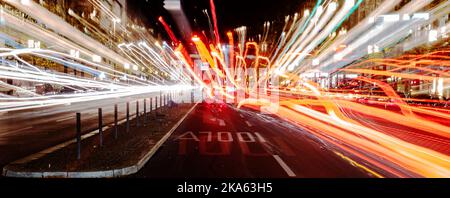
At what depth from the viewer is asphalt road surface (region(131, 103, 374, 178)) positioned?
24.7 feet

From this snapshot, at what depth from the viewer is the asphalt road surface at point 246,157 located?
754cm

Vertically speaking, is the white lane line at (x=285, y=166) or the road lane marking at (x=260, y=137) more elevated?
the road lane marking at (x=260, y=137)

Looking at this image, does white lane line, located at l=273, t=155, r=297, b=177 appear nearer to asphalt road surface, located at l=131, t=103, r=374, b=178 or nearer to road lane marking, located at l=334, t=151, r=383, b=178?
asphalt road surface, located at l=131, t=103, r=374, b=178

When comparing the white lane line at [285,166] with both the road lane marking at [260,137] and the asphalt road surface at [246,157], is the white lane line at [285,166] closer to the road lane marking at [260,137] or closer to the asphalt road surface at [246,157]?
the asphalt road surface at [246,157]

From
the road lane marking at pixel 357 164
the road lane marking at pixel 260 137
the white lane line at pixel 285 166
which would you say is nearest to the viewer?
the road lane marking at pixel 357 164

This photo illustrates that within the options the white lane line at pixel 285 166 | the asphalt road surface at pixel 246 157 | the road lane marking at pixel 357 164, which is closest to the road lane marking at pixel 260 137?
the asphalt road surface at pixel 246 157

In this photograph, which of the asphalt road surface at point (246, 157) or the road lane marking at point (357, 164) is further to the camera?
the asphalt road surface at point (246, 157)

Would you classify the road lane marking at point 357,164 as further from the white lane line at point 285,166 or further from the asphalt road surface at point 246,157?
the white lane line at point 285,166

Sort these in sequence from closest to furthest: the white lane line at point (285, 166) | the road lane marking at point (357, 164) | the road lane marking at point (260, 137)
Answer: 1. the road lane marking at point (357, 164)
2. the white lane line at point (285, 166)
3. the road lane marking at point (260, 137)

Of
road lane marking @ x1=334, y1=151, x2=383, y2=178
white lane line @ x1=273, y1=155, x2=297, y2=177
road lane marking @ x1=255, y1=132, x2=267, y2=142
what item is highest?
road lane marking @ x1=255, y1=132, x2=267, y2=142

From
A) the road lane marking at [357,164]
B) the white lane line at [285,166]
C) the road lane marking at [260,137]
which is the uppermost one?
the road lane marking at [260,137]

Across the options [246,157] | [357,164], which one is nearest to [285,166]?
[246,157]

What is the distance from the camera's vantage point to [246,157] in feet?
30.4

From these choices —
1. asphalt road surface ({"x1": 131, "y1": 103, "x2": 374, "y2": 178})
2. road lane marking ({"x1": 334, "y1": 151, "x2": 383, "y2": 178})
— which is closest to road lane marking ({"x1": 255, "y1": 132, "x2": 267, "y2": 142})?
asphalt road surface ({"x1": 131, "y1": 103, "x2": 374, "y2": 178})
